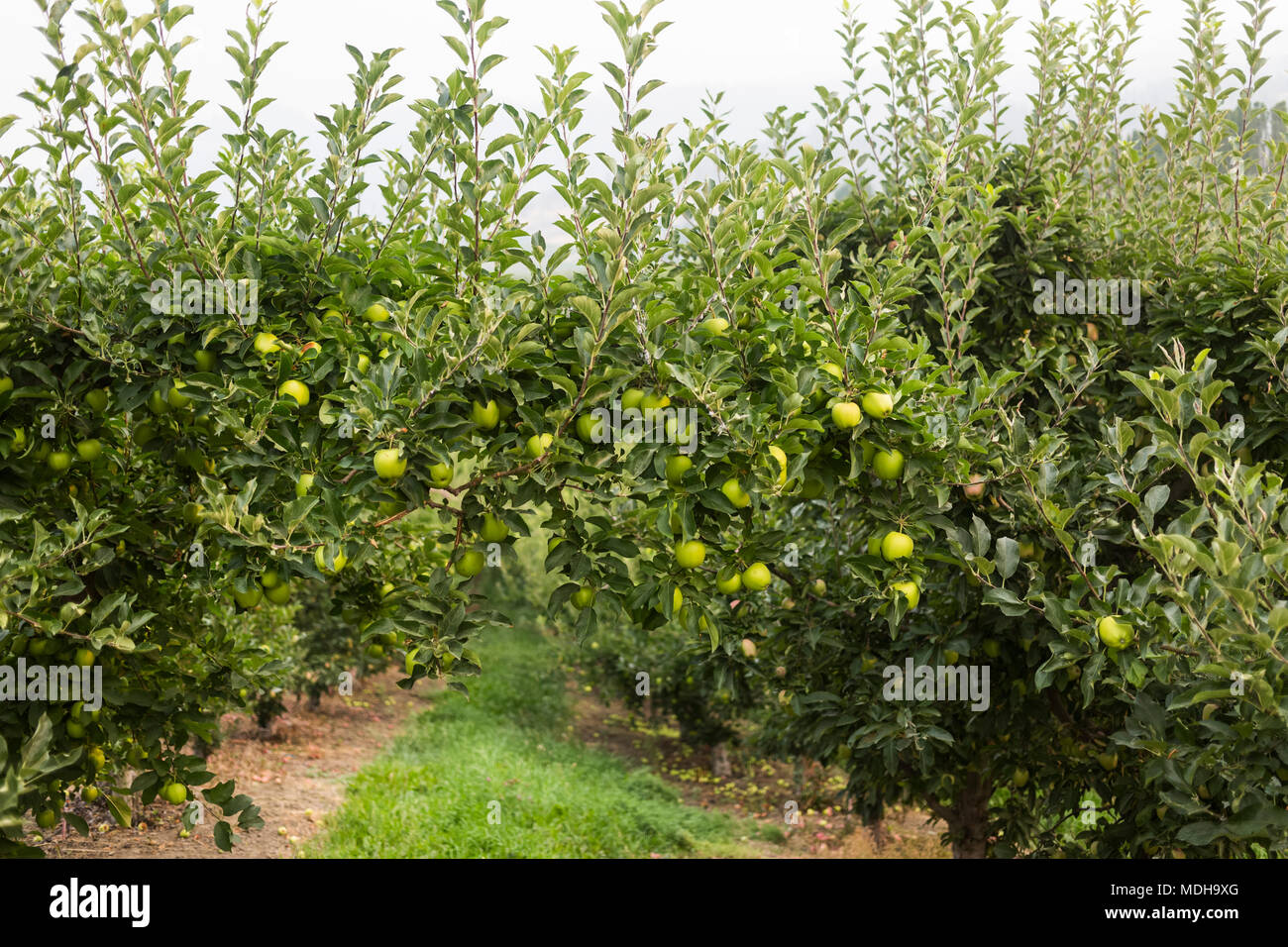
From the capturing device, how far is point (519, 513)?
2510 mm

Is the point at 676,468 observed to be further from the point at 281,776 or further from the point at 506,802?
the point at 281,776

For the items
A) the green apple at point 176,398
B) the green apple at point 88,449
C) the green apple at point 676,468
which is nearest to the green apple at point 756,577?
the green apple at point 676,468

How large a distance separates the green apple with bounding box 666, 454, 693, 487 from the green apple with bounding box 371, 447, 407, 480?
0.70 meters

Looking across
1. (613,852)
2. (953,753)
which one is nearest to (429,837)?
(613,852)

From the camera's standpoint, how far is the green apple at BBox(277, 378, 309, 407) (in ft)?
7.88

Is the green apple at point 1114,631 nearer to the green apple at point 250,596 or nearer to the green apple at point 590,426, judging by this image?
the green apple at point 590,426

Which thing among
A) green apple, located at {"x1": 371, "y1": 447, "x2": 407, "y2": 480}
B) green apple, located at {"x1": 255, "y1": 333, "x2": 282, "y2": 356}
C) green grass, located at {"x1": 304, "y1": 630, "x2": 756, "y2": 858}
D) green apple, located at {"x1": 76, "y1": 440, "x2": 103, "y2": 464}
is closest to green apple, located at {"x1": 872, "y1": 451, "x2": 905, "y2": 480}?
green apple, located at {"x1": 371, "y1": 447, "x2": 407, "y2": 480}

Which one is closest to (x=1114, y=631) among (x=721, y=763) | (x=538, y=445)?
(x=538, y=445)

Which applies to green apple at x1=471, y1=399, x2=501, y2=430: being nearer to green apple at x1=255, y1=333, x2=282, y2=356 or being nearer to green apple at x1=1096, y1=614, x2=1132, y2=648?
green apple at x1=255, y1=333, x2=282, y2=356

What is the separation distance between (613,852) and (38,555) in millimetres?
5526

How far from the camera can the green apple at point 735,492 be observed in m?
2.37

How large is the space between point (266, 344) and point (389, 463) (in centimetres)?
60

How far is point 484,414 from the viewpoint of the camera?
7.78 feet
